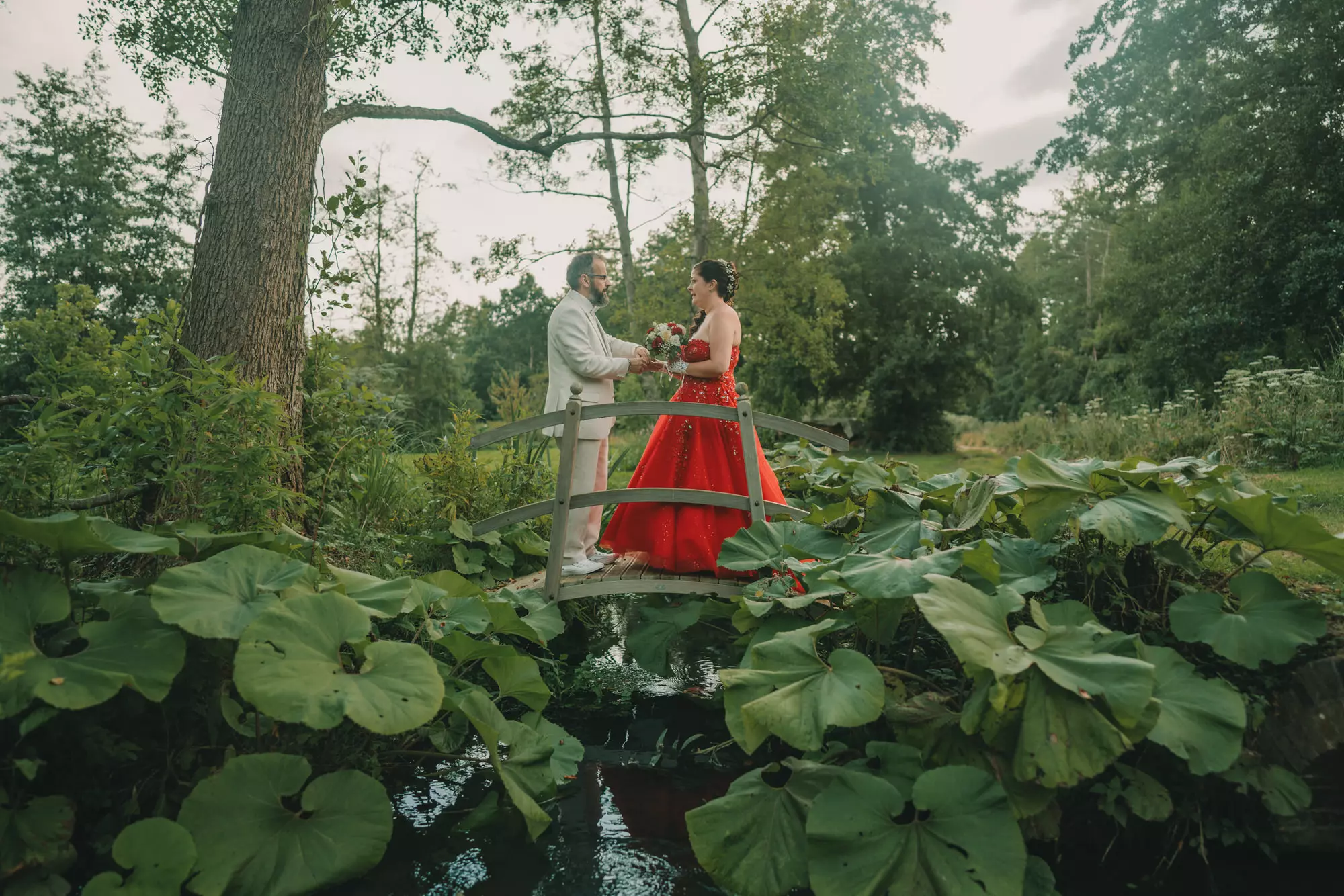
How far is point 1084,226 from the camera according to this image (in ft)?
145

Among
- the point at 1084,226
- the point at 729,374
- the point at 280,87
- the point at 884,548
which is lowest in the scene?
the point at 884,548

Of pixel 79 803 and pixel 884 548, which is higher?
pixel 884 548

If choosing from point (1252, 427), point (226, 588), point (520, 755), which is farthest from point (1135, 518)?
point (1252, 427)

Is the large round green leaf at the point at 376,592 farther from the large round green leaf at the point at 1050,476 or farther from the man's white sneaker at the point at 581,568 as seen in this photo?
the large round green leaf at the point at 1050,476

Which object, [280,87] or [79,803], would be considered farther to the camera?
[280,87]

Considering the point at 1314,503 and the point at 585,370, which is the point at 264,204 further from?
the point at 1314,503

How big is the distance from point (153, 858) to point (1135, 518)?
326cm

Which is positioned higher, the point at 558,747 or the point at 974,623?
the point at 974,623

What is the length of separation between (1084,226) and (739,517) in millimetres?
46575

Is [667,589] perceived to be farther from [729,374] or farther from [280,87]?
[280,87]

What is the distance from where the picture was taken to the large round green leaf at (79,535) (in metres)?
2.47

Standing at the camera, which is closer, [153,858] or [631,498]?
[153,858]

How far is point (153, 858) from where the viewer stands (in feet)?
7.56

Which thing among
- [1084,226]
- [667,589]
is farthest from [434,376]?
[1084,226]
